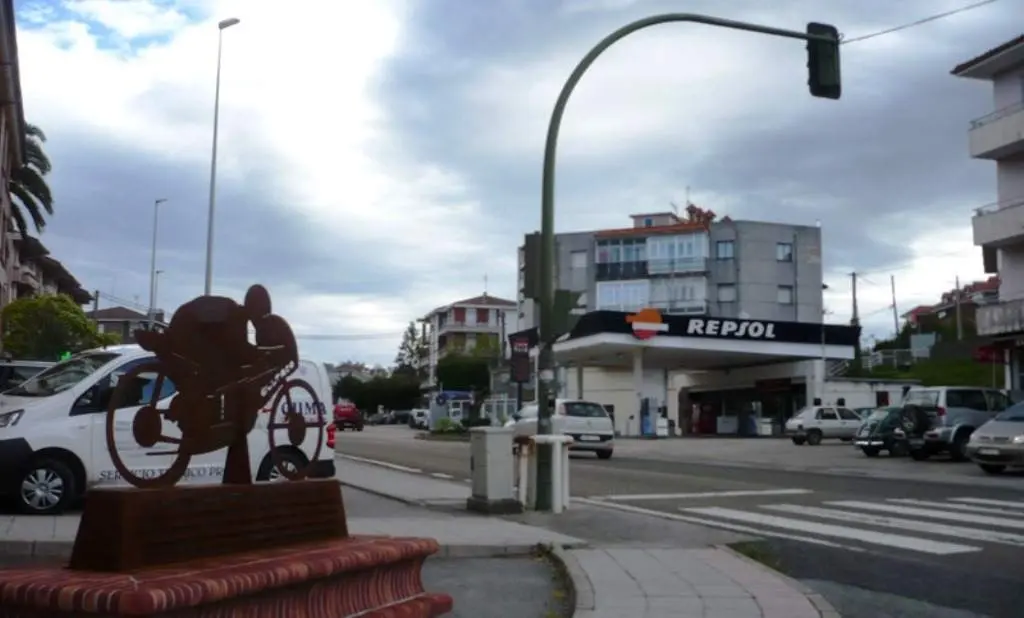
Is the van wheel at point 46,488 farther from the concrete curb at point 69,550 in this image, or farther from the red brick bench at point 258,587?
the red brick bench at point 258,587

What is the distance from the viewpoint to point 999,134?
34.4 meters

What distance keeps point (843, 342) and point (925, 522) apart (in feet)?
132

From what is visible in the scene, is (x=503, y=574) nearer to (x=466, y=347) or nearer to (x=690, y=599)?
(x=690, y=599)

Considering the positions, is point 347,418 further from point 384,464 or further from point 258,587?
point 258,587

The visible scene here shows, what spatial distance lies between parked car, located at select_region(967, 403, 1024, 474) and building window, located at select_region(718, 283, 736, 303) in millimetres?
49995

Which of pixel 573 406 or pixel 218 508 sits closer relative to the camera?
pixel 218 508

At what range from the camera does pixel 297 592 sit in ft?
16.7

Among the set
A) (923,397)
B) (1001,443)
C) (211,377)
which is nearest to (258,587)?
(211,377)

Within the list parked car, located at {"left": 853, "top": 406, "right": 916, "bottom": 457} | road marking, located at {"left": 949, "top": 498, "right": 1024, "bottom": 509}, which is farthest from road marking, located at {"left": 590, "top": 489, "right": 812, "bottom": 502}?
parked car, located at {"left": 853, "top": 406, "right": 916, "bottom": 457}

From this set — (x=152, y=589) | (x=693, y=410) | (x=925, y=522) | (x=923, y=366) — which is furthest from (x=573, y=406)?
(x=923, y=366)

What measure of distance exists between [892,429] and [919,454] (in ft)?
4.61

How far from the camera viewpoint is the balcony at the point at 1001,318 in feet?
106

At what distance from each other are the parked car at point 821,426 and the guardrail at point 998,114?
462 inches

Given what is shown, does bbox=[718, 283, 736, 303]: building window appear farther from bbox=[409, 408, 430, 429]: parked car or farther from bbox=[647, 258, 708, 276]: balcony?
bbox=[409, 408, 430, 429]: parked car
